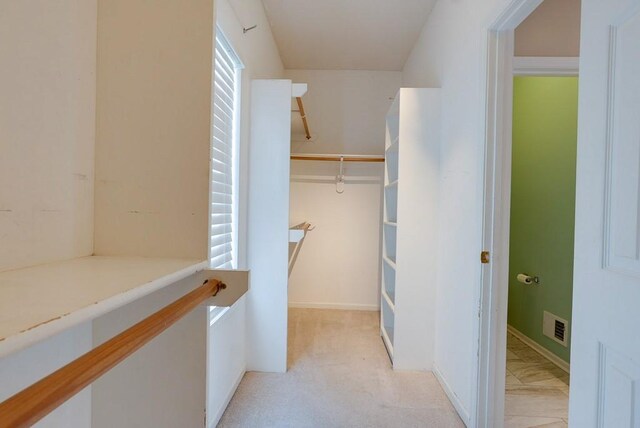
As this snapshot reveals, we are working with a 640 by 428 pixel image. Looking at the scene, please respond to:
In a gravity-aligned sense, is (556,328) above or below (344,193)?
below

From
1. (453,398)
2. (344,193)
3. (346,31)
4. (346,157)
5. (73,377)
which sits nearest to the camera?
(73,377)

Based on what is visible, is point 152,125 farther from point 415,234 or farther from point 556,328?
point 556,328

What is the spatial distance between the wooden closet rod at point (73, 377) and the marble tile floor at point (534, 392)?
1892 millimetres

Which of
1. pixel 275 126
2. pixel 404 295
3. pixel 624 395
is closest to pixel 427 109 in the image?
pixel 275 126

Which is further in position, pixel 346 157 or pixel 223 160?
pixel 346 157

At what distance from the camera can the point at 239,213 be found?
1.92 metres

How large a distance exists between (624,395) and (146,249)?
47.0 inches

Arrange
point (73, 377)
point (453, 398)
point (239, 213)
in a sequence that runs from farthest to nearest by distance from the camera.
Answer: point (239, 213) → point (453, 398) → point (73, 377)

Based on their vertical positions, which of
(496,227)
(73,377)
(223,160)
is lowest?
(73,377)

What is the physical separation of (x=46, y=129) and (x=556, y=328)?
9.69 ft

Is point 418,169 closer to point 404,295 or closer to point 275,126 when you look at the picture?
point 404,295

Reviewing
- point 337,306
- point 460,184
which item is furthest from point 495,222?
point 337,306

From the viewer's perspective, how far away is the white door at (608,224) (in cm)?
74

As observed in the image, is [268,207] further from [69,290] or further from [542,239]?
[542,239]
